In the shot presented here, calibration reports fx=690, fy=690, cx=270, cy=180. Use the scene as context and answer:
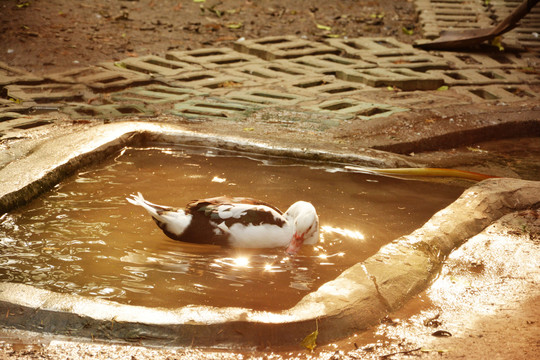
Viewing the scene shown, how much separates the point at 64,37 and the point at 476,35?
6.02 metres

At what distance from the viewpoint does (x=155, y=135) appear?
5.89m

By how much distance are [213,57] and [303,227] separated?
5.85 metres

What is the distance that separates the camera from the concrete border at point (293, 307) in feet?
10.1

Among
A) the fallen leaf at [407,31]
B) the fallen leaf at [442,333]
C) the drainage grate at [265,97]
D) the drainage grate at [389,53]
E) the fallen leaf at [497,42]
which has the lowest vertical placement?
the fallen leaf at [442,333]

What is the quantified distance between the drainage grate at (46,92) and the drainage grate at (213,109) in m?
1.21

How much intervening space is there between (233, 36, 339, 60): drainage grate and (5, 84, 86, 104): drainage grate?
2.90 meters

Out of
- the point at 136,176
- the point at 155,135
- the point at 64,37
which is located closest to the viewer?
the point at 136,176

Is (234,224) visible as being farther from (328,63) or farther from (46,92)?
(328,63)

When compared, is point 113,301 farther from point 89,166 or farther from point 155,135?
point 155,135

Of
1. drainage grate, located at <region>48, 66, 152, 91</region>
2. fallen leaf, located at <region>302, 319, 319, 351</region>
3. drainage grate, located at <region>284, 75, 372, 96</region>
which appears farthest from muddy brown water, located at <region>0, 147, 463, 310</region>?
drainage grate, located at <region>284, 75, 372, 96</region>

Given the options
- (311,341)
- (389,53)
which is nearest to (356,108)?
(389,53)

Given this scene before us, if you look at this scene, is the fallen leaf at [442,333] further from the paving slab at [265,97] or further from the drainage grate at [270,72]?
the drainage grate at [270,72]

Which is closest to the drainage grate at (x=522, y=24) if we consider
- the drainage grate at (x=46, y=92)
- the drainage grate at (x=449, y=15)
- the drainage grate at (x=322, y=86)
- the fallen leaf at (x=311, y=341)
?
the drainage grate at (x=449, y=15)

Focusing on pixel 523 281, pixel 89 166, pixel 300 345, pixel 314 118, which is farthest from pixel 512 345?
pixel 314 118
